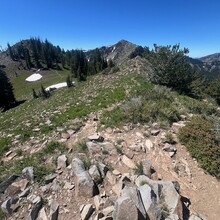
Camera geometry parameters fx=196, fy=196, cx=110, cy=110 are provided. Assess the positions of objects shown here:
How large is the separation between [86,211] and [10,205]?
2253 mm

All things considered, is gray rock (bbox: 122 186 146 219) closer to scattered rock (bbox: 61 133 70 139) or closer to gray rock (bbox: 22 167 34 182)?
gray rock (bbox: 22 167 34 182)

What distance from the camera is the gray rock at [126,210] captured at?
4469 millimetres

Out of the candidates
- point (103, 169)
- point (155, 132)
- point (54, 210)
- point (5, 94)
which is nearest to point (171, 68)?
point (155, 132)

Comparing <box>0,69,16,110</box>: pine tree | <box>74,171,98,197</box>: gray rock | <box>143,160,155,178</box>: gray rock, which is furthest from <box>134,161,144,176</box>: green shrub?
<box>0,69,16,110</box>: pine tree

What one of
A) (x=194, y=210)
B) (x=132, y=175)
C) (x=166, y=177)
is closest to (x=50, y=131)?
(x=132, y=175)

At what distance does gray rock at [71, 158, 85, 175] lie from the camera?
639cm

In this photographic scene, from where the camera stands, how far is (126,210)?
4.52 metres

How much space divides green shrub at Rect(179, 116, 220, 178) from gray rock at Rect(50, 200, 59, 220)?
514 cm

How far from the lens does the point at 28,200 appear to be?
5738 mm

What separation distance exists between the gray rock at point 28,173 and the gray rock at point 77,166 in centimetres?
135

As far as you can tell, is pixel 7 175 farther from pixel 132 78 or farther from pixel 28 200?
pixel 132 78

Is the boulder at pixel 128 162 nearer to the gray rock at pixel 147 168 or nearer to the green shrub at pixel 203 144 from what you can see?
the gray rock at pixel 147 168

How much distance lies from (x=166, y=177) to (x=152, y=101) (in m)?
6.18

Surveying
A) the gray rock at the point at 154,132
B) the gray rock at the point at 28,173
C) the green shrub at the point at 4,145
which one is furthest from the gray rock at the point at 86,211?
the green shrub at the point at 4,145
